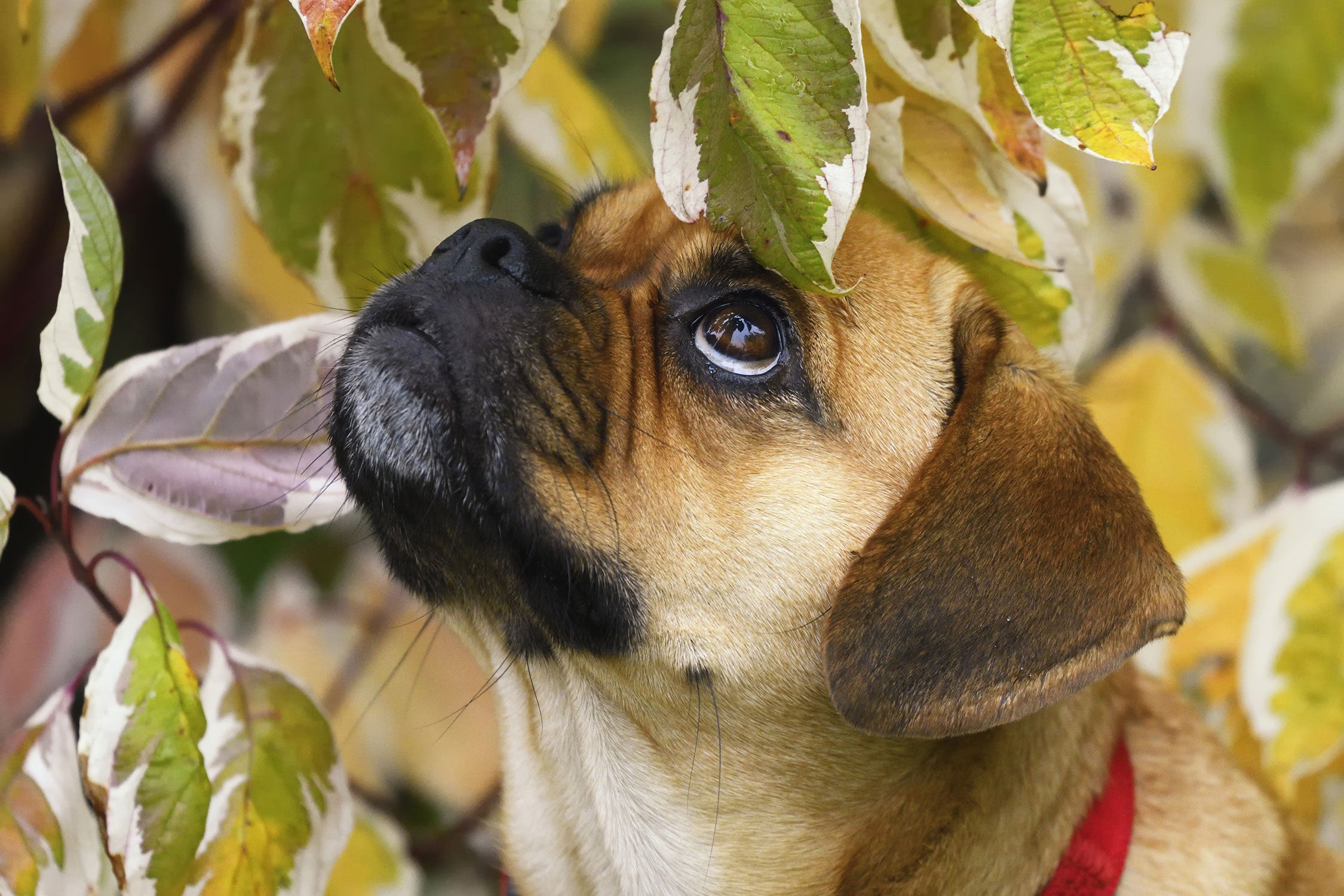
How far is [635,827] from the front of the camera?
2197 mm

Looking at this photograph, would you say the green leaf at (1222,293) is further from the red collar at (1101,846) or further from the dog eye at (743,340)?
the dog eye at (743,340)

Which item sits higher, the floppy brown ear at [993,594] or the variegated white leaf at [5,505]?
the variegated white leaf at [5,505]

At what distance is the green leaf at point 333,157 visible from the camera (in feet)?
6.73

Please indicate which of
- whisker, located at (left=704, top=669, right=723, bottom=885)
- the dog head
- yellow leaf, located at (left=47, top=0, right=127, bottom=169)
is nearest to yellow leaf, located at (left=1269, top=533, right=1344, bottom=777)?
the dog head

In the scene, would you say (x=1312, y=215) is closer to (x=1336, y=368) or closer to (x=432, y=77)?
(x=1336, y=368)

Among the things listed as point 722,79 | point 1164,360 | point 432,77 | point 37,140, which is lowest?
point 1164,360

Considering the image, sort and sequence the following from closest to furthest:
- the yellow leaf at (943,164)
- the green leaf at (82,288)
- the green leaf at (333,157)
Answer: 1. the green leaf at (82,288)
2. the yellow leaf at (943,164)
3. the green leaf at (333,157)

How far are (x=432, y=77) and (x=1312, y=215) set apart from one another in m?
4.63

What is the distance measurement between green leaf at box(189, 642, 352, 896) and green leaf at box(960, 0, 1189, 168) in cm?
136

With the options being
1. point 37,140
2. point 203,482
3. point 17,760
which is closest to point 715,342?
point 203,482

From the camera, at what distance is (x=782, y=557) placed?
194 centimetres

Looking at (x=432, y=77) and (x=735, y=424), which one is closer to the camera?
(x=432, y=77)

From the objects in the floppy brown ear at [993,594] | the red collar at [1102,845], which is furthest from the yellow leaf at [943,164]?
the red collar at [1102,845]

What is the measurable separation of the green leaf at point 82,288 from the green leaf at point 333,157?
1.47 ft
